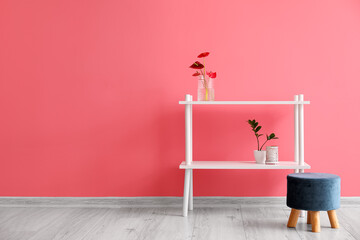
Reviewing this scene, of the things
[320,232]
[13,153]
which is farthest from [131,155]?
[320,232]

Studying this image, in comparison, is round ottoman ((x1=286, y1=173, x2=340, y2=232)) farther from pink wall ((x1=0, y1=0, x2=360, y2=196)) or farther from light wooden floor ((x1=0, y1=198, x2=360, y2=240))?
pink wall ((x1=0, y1=0, x2=360, y2=196))

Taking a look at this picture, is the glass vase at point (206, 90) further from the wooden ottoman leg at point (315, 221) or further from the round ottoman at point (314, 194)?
the wooden ottoman leg at point (315, 221)

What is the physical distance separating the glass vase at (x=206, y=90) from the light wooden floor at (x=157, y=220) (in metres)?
0.76

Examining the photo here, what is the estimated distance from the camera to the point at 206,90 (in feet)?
8.33

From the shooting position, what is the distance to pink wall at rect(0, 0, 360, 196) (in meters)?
2.68

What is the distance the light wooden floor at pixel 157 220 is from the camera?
6.81 feet

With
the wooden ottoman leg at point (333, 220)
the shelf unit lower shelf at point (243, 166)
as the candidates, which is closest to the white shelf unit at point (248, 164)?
the shelf unit lower shelf at point (243, 166)

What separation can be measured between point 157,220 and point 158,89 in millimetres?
954

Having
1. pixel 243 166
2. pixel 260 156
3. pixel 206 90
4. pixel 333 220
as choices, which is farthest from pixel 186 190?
pixel 333 220

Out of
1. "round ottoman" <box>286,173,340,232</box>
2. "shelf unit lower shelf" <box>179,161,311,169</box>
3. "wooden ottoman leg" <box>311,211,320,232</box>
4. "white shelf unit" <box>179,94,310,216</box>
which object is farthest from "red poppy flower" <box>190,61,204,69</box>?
"wooden ottoman leg" <box>311,211,320,232</box>

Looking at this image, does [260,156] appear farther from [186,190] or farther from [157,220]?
[157,220]

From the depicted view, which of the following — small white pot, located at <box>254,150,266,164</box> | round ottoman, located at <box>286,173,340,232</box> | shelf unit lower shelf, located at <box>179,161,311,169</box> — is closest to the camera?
round ottoman, located at <box>286,173,340,232</box>

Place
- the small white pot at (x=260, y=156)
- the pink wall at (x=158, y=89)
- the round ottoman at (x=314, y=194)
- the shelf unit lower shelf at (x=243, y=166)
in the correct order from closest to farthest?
the round ottoman at (x=314, y=194), the shelf unit lower shelf at (x=243, y=166), the small white pot at (x=260, y=156), the pink wall at (x=158, y=89)

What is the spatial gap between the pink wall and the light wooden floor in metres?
0.08
